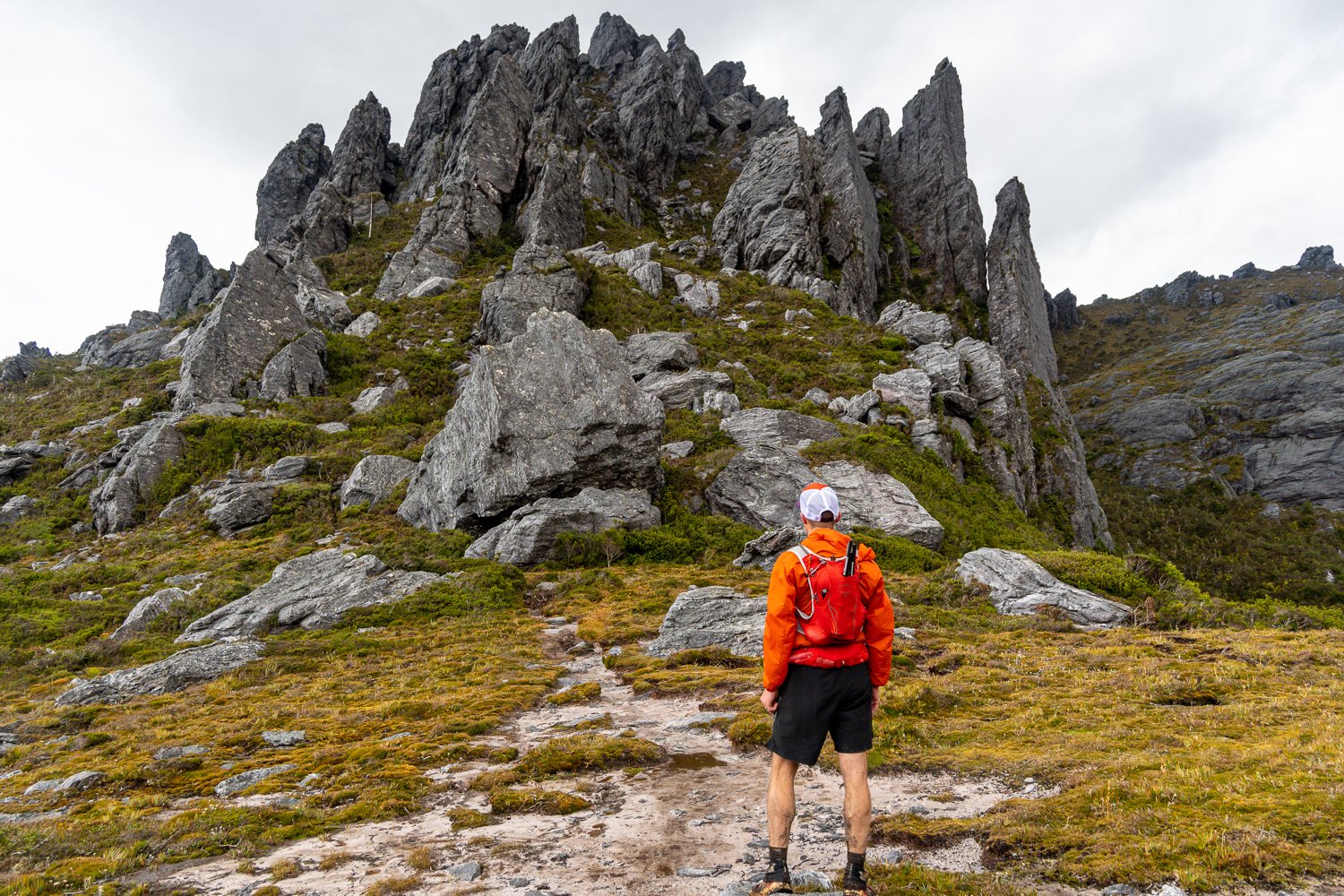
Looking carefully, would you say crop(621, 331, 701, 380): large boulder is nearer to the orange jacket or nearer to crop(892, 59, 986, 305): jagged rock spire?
the orange jacket

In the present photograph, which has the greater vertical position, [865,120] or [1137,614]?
[865,120]

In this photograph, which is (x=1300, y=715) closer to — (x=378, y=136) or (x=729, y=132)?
(x=378, y=136)

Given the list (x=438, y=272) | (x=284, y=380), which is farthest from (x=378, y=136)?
(x=284, y=380)

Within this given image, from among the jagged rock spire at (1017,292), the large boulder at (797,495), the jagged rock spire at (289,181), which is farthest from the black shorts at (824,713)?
the jagged rock spire at (289,181)

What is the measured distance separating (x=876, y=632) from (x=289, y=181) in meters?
126

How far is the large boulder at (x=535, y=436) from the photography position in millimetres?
27484

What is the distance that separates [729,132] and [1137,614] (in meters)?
124

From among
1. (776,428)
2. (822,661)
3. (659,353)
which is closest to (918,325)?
(659,353)

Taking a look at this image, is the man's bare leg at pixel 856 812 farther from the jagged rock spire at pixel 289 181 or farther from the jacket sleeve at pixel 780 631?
the jagged rock spire at pixel 289 181

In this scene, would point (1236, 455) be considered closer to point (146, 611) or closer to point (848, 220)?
point (848, 220)

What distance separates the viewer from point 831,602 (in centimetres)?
586

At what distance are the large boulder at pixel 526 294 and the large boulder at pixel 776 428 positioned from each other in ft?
59.3

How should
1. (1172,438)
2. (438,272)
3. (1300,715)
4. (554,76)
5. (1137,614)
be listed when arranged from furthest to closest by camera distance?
(1172,438) < (554,76) < (438,272) < (1137,614) < (1300,715)

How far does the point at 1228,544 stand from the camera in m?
113
